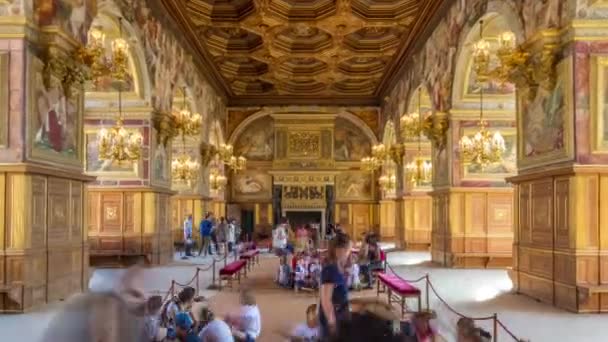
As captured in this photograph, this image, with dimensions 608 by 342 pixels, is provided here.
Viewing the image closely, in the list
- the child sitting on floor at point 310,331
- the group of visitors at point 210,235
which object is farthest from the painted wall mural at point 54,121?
the group of visitors at point 210,235

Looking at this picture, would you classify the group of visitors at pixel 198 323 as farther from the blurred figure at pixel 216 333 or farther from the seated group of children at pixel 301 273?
the seated group of children at pixel 301 273

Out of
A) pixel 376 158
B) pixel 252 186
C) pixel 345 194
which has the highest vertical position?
pixel 376 158

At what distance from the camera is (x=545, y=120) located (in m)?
12.6

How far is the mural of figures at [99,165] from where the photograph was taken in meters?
19.7

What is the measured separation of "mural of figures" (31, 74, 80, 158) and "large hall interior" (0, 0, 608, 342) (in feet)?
0.17

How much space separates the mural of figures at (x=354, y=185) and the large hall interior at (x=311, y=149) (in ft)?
0.38

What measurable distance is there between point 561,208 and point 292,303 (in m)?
5.32

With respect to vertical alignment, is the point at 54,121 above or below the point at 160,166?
above

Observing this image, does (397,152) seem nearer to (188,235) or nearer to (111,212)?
(188,235)

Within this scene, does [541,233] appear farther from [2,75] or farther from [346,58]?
[346,58]

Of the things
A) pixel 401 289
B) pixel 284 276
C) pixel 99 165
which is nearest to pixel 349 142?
pixel 99 165

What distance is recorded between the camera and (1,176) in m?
11.1

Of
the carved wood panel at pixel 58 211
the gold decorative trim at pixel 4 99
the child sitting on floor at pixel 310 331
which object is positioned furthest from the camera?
the carved wood panel at pixel 58 211

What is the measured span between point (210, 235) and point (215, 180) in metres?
7.75
